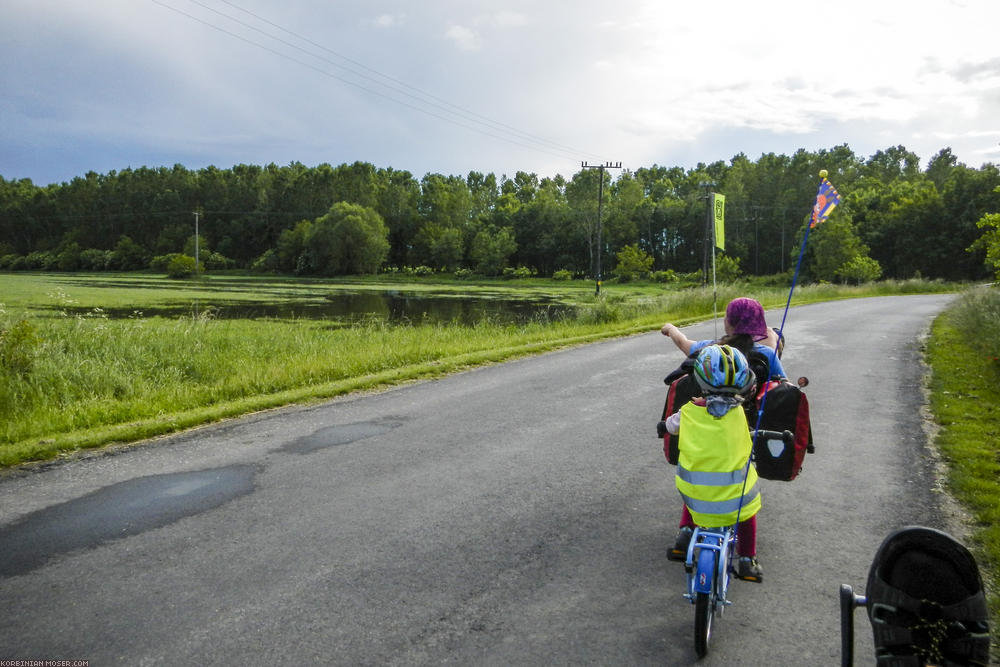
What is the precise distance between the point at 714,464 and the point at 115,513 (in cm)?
423

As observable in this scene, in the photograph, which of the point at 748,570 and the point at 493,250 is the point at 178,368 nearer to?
the point at 748,570

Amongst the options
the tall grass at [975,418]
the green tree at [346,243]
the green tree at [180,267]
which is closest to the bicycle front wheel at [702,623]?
the tall grass at [975,418]

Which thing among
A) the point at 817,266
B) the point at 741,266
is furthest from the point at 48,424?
the point at 741,266

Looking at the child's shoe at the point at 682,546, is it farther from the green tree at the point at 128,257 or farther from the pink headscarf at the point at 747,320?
the green tree at the point at 128,257

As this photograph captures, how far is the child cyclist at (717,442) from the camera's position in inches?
117

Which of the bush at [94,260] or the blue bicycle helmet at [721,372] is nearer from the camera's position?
the blue bicycle helmet at [721,372]

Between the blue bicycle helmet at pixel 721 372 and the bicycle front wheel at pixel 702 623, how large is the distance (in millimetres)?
935

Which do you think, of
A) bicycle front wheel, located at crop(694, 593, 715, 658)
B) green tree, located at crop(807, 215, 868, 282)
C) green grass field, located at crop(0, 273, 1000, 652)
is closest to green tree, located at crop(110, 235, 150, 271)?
green grass field, located at crop(0, 273, 1000, 652)

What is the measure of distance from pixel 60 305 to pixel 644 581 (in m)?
30.7

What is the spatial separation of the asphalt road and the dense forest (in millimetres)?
59187

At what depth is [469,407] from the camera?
829 cm

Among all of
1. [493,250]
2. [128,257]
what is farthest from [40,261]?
[493,250]

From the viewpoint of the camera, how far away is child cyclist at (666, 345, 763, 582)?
298cm

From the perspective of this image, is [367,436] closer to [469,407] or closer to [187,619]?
[469,407]
